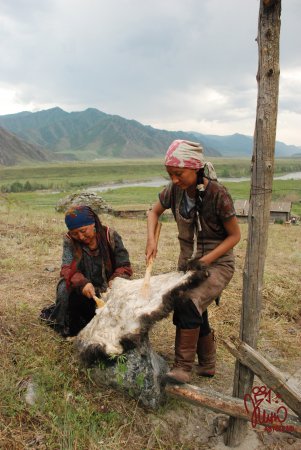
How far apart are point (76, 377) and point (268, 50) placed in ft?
9.32

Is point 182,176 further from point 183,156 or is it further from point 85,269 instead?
point 85,269

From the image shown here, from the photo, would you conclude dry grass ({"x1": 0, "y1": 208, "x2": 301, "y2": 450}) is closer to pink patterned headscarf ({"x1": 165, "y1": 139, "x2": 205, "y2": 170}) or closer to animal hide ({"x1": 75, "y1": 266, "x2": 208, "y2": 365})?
animal hide ({"x1": 75, "y1": 266, "x2": 208, "y2": 365})

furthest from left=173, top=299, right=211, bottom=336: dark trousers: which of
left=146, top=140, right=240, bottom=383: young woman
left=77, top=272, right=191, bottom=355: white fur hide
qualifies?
left=77, top=272, right=191, bottom=355: white fur hide

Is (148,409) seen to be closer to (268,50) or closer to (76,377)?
(76,377)

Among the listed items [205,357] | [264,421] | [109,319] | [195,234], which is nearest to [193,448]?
[264,421]

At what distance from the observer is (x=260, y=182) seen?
2.87m

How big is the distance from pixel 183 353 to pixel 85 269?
1266mm

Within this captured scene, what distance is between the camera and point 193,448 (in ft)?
10.7

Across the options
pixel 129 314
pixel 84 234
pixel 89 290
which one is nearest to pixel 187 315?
pixel 129 314

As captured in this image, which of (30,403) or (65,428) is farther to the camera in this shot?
(30,403)

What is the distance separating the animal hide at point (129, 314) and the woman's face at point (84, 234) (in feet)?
1.71

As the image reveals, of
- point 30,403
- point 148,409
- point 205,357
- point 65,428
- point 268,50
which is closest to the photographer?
point 268,50

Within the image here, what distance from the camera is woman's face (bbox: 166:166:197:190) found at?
300 centimetres

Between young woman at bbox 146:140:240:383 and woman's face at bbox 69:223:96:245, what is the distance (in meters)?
0.63
